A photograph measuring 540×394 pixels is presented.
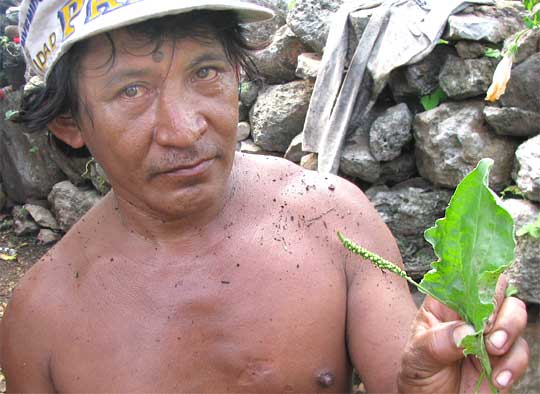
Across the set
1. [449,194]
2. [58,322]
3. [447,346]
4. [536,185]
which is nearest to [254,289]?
[58,322]

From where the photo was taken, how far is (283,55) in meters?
4.87

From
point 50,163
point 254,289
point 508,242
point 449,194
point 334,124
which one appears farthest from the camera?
point 50,163

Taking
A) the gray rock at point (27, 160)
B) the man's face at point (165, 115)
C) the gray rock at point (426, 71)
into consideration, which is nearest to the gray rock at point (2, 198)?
the gray rock at point (27, 160)

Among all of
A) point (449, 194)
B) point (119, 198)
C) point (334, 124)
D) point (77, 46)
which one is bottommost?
point (449, 194)

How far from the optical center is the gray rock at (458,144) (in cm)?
361

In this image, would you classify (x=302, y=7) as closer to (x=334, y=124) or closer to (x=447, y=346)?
(x=334, y=124)

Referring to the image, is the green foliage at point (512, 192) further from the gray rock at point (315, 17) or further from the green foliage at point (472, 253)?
the green foliage at point (472, 253)

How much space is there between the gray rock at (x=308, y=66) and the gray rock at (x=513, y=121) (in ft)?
4.38

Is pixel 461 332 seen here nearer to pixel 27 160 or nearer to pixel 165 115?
pixel 165 115

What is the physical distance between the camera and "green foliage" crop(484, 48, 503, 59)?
11.6 ft

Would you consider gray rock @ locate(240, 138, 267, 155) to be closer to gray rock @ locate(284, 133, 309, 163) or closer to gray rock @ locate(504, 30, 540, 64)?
gray rock @ locate(284, 133, 309, 163)

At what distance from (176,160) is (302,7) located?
11.1ft

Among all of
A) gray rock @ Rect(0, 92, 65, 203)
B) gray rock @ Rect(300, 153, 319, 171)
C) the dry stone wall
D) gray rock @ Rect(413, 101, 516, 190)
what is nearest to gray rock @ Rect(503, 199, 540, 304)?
the dry stone wall

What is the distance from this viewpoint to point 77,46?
4.90ft
